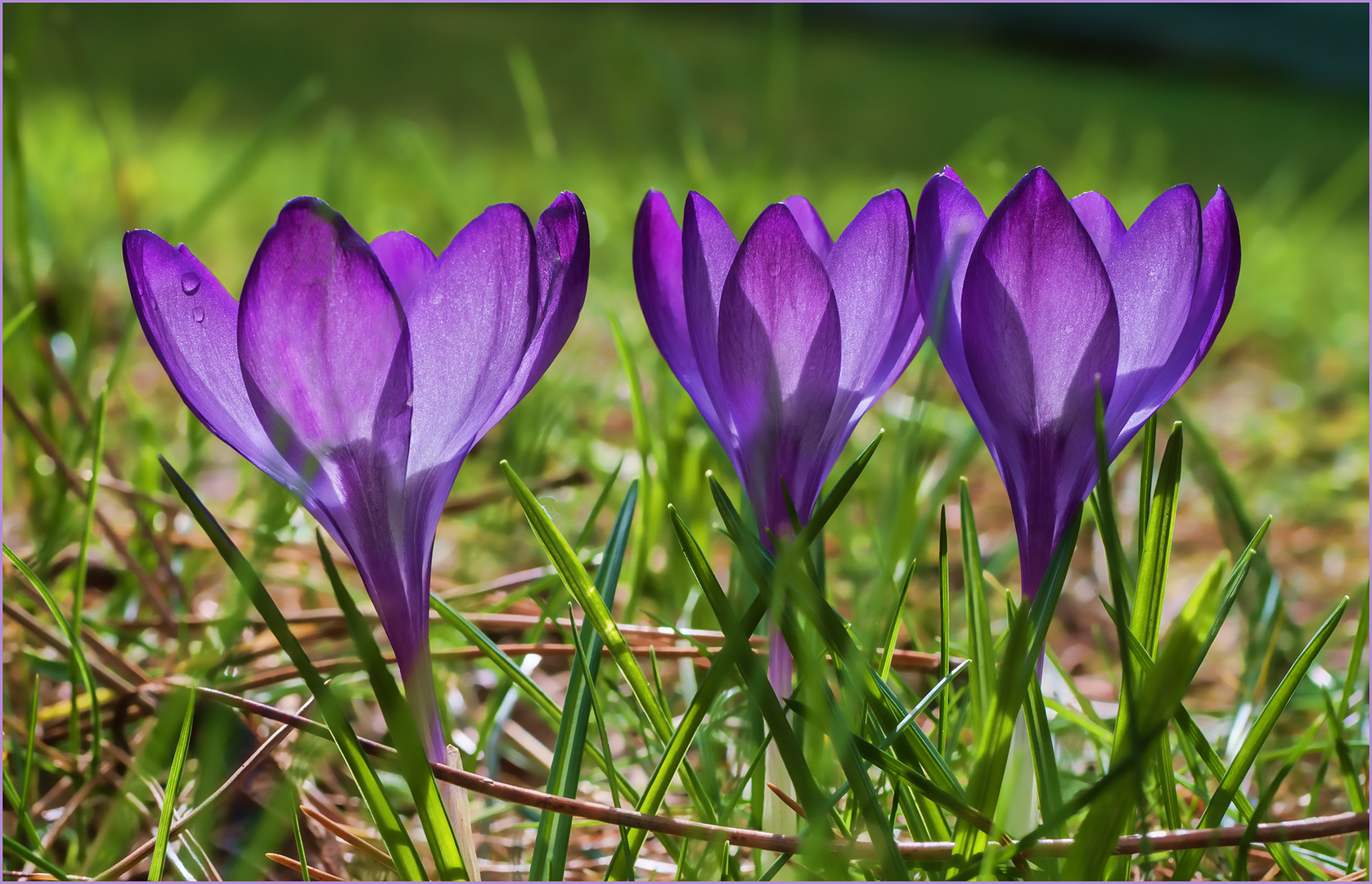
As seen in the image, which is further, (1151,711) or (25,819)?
(25,819)

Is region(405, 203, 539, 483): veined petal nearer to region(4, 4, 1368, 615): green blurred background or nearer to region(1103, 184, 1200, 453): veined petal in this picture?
region(1103, 184, 1200, 453): veined petal

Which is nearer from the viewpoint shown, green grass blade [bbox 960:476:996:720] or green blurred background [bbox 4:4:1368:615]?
green grass blade [bbox 960:476:996:720]

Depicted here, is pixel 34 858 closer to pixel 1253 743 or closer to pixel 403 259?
pixel 403 259

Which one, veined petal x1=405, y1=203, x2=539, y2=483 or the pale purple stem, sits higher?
veined petal x1=405, y1=203, x2=539, y2=483

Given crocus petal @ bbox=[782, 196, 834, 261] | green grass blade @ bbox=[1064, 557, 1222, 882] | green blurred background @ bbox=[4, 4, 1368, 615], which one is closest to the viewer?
green grass blade @ bbox=[1064, 557, 1222, 882]

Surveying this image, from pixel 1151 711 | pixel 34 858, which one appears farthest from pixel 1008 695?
pixel 34 858

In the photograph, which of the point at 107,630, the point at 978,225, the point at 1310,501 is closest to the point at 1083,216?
the point at 978,225

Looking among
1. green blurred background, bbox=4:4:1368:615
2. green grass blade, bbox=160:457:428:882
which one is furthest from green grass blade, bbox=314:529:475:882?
green blurred background, bbox=4:4:1368:615
